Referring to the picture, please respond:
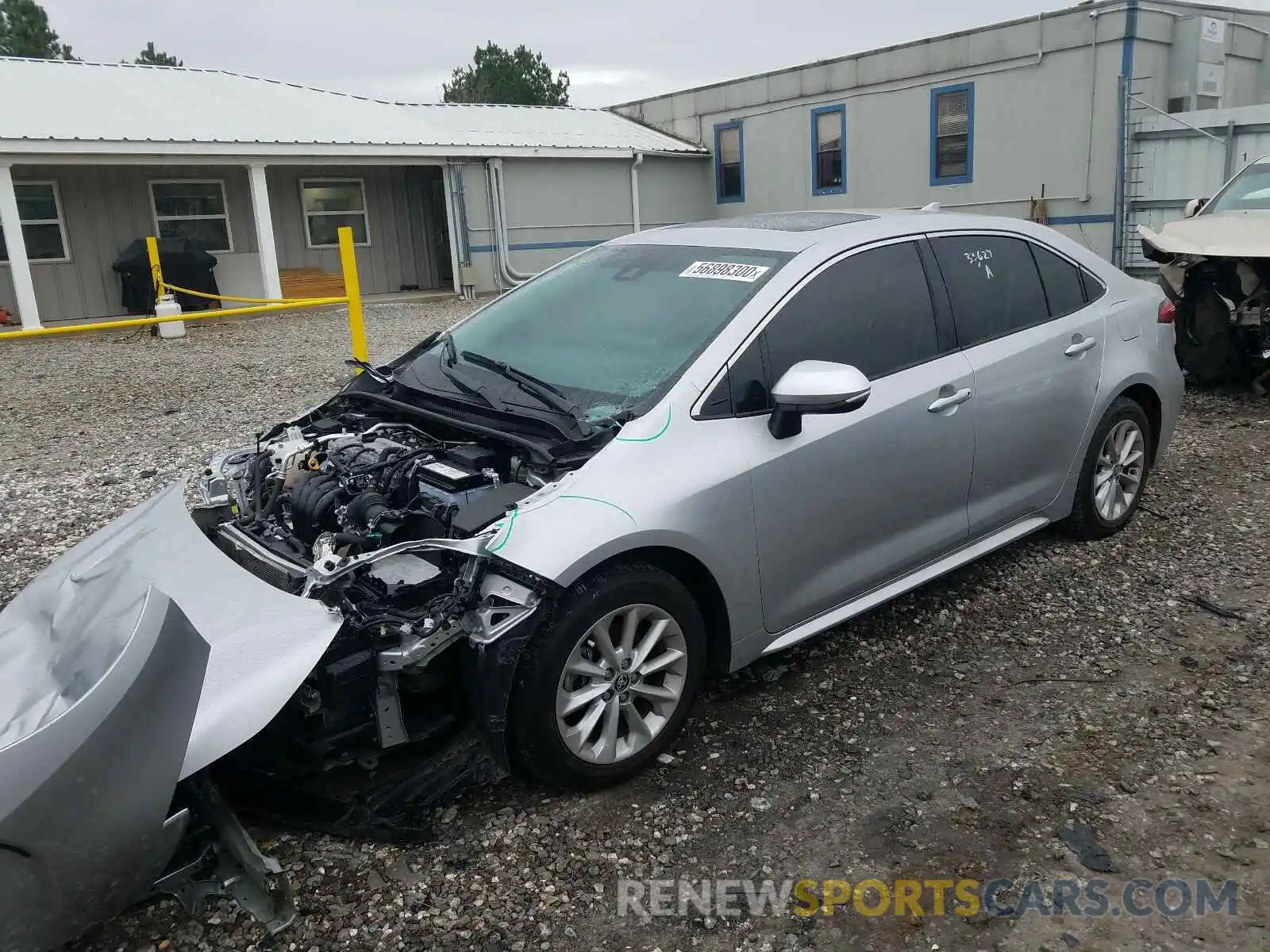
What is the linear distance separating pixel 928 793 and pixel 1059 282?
2.63 m

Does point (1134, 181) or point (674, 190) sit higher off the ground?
point (674, 190)

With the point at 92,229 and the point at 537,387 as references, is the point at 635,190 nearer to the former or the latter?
the point at 92,229

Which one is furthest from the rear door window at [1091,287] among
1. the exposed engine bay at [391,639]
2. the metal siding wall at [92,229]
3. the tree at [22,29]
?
the tree at [22,29]

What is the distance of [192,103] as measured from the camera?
669 inches

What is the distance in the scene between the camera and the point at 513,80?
54875mm

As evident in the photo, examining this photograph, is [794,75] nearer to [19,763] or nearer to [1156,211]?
[1156,211]

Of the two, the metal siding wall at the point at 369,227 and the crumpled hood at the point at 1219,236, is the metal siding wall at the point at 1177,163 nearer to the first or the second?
the crumpled hood at the point at 1219,236

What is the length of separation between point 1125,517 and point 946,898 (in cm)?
310

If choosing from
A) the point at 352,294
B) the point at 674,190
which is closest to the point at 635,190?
the point at 674,190

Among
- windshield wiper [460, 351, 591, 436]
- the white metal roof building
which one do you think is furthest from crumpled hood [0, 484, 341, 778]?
the white metal roof building

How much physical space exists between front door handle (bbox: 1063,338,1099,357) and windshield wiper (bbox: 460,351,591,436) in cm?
240

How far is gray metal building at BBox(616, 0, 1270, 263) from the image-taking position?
1460 centimetres

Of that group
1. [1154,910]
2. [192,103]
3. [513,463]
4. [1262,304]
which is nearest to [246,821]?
[513,463]

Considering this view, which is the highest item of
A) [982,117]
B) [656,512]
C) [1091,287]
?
[982,117]
